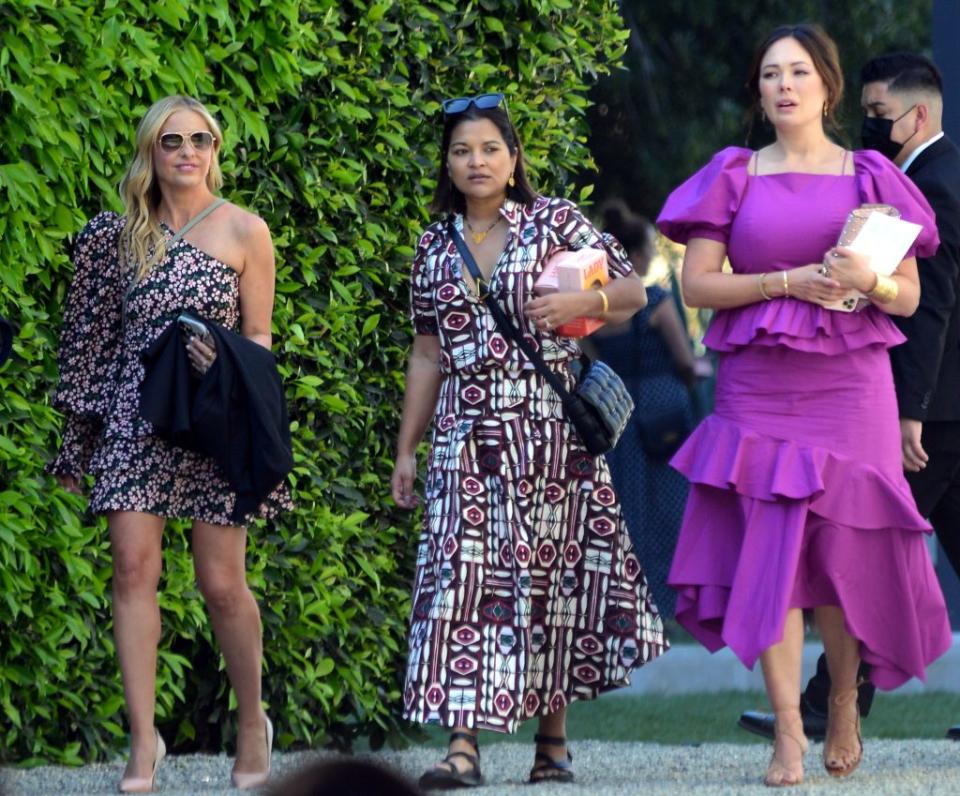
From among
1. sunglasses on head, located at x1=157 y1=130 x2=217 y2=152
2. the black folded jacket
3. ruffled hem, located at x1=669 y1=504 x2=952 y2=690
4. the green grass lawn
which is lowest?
the green grass lawn

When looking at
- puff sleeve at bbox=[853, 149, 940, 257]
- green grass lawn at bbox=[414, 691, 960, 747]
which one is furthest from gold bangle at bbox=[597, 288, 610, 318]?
green grass lawn at bbox=[414, 691, 960, 747]

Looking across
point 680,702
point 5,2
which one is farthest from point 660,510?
point 5,2

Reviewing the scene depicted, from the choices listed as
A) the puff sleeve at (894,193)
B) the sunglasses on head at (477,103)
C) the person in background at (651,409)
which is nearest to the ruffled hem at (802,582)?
the puff sleeve at (894,193)

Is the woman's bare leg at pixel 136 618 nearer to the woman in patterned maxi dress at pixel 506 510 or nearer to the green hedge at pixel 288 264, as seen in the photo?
the green hedge at pixel 288 264

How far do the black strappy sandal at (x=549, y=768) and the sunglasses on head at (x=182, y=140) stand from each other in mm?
1996

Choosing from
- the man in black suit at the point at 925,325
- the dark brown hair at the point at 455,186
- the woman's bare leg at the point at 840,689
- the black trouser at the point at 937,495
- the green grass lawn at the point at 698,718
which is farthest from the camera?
the green grass lawn at the point at 698,718

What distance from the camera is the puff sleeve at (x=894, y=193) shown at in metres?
5.22

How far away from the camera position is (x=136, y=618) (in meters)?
5.24

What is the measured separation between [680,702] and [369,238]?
380 centimetres

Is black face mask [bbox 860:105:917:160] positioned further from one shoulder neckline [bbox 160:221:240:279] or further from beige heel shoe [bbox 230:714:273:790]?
beige heel shoe [bbox 230:714:273:790]

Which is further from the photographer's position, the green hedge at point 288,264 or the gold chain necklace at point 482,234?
the gold chain necklace at point 482,234

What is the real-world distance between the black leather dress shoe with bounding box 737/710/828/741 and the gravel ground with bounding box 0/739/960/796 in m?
0.06

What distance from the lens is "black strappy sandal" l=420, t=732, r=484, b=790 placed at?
208 inches

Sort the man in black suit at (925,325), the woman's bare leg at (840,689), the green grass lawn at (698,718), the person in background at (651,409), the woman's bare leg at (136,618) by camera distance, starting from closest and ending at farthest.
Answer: the woman's bare leg at (136,618) < the woman's bare leg at (840,689) < the man in black suit at (925,325) < the green grass lawn at (698,718) < the person in background at (651,409)
